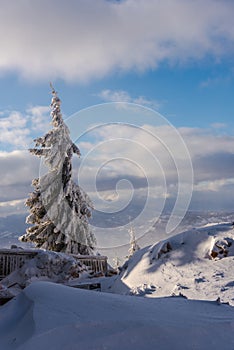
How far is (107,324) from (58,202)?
15.3m

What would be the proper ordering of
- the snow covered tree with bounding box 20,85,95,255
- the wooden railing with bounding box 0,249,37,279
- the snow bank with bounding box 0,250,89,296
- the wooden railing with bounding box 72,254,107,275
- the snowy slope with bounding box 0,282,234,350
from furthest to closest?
the snow covered tree with bounding box 20,85,95,255 → the wooden railing with bounding box 72,254,107,275 → the wooden railing with bounding box 0,249,37,279 → the snow bank with bounding box 0,250,89,296 → the snowy slope with bounding box 0,282,234,350

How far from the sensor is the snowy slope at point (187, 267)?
261 inches

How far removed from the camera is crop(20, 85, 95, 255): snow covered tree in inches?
706

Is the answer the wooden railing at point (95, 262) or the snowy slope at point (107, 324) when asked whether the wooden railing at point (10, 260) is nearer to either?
the wooden railing at point (95, 262)

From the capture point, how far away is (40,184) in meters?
18.2

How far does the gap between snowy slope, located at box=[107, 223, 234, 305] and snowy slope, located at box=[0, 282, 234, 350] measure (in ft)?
8.20

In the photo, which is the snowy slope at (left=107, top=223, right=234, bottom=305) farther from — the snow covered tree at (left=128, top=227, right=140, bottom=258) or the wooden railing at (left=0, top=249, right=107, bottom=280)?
the snow covered tree at (left=128, top=227, right=140, bottom=258)

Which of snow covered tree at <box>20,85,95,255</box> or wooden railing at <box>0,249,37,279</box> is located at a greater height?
snow covered tree at <box>20,85,95,255</box>

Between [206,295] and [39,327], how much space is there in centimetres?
410

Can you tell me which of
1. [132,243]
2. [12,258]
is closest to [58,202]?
[12,258]

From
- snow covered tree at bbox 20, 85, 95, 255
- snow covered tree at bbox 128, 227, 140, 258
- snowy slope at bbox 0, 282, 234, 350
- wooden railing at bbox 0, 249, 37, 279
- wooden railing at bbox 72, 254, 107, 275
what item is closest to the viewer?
snowy slope at bbox 0, 282, 234, 350

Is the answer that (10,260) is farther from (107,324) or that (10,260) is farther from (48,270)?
(107,324)

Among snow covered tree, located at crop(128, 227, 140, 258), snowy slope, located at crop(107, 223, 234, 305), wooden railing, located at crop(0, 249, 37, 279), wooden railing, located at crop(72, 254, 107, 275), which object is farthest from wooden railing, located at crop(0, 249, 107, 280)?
snow covered tree, located at crop(128, 227, 140, 258)

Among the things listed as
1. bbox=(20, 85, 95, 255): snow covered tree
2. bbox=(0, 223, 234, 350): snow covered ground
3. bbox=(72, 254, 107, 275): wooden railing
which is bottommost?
bbox=(72, 254, 107, 275): wooden railing
